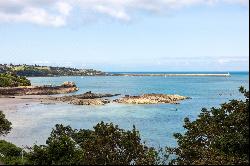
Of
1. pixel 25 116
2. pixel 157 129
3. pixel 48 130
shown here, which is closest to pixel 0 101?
pixel 25 116

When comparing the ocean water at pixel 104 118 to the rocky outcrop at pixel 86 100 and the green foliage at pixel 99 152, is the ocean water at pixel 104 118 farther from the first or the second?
the green foliage at pixel 99 152

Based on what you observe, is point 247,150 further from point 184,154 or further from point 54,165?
point 54,165

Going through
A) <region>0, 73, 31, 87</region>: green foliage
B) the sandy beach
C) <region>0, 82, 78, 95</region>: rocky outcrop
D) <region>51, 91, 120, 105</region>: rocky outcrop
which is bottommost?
the sandy beach

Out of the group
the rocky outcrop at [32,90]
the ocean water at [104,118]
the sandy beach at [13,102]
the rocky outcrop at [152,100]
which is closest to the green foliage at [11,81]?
the rocky outcrop at [32,90]

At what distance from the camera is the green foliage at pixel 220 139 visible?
25.5 metres

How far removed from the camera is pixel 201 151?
26.6 m

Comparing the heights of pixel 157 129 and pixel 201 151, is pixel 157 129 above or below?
below

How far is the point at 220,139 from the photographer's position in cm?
2783

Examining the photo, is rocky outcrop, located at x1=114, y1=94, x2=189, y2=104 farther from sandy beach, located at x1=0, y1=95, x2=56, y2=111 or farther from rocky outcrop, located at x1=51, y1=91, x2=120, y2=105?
sandy beach, located at x1=0, y1=95, x2=56, y2=111

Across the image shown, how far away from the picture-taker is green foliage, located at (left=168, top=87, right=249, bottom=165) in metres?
25.5

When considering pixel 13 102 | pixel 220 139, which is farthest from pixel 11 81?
pixel 220 139

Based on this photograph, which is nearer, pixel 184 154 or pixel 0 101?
pixel 184 154

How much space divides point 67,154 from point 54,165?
135cm

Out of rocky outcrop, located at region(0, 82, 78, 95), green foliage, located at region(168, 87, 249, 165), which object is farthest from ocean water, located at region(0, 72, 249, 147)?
rocky outcrop, located at region(0, 82, 78, 95)
